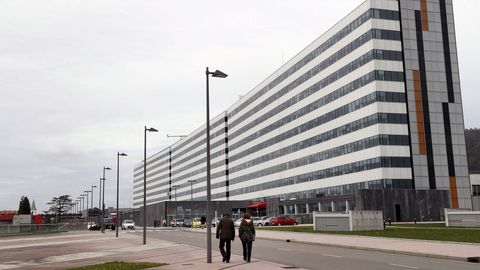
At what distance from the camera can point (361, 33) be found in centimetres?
7794

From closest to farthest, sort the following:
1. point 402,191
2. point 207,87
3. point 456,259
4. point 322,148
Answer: point 456,259, point 207,87, point 402,191, point 322,148

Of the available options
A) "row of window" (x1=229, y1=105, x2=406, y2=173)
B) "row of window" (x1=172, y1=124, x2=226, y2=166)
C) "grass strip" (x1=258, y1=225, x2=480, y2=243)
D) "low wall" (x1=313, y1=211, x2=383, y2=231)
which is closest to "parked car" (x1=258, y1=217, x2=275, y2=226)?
"row of window" (x1=229, y1=105, x2=406, y2=173)

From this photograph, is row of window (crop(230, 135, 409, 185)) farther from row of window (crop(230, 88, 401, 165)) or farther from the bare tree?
the bare tree

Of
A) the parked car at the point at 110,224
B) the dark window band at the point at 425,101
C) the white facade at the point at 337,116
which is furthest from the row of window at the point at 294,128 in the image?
the parked car at the point at 110,224

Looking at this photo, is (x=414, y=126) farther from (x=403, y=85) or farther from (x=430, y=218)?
Answer: (x=430, y=218)

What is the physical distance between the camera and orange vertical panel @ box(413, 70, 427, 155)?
251 ft

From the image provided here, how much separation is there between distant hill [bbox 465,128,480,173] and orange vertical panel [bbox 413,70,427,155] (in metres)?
54.8

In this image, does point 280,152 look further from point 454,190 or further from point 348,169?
point 454,190

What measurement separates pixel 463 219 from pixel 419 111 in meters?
34.8

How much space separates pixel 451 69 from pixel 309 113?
24961 millimetres

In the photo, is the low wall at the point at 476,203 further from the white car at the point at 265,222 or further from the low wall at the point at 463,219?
the low wall at the point at 463,219

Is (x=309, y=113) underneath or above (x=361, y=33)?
underneath

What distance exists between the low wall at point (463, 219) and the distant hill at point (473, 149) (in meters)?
85.3

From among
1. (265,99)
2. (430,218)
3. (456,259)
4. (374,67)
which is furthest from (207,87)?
(265,99)
